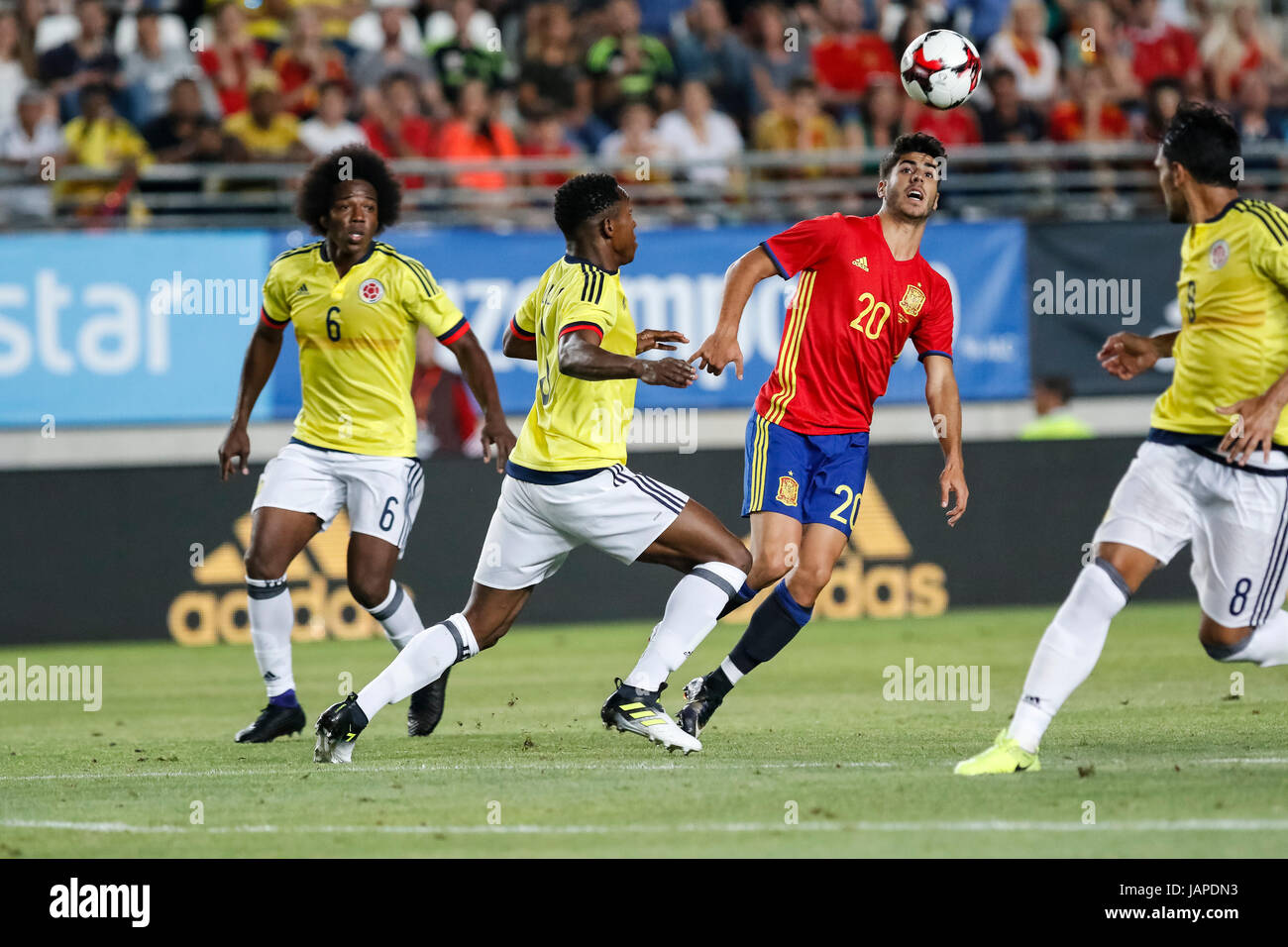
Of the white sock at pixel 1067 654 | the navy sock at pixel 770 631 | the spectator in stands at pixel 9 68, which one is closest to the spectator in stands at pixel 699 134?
the spectator in stands at pixel 9 68

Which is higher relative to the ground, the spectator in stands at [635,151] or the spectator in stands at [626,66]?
the spectator in stands at [626,66]

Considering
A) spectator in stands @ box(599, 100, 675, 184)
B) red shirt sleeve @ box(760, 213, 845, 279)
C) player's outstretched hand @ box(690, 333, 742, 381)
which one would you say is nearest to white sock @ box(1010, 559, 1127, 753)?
player's outstretched hand @ box(690, 333, 742, 381)

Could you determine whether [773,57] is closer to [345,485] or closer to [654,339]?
[345,485]

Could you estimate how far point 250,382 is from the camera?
859 cm

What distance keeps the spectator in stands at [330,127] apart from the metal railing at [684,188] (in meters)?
0.55

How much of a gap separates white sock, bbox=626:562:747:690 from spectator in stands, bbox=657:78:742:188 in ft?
→ 30.5

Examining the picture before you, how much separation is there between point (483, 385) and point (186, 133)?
826 cm

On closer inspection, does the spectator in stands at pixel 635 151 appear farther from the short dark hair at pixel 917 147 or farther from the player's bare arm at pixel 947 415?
the player's bare arm at pixel 947 415

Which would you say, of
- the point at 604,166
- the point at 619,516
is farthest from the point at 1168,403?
the point at 604,166

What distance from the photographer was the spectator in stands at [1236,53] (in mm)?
17203

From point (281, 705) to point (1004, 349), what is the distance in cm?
853

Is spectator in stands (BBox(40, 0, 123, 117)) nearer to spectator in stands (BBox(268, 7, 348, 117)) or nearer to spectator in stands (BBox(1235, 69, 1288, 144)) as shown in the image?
spectator in stands (BBox(268, 7, 348, 117))

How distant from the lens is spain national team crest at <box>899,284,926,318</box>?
25.3ft

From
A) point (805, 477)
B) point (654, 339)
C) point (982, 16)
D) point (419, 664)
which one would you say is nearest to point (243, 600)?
point (419, 664)
